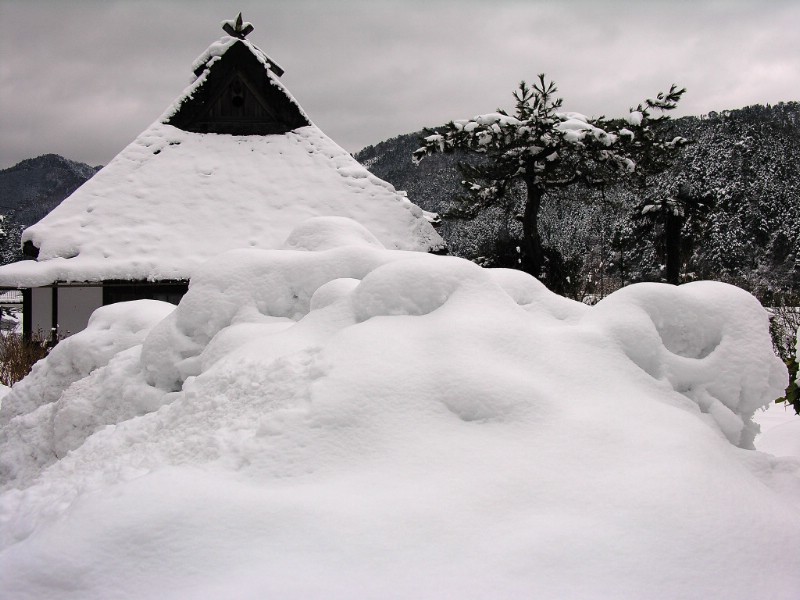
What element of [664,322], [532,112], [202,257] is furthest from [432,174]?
[664,322]

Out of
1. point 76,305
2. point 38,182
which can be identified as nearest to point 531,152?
point 76,305

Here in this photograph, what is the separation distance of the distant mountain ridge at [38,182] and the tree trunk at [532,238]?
2788 inches

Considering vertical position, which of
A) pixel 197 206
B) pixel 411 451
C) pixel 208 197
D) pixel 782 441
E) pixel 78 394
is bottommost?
pixel 782 441

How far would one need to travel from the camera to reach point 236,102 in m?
12.9

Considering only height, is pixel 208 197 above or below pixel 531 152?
below

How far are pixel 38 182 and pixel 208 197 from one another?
8118cm

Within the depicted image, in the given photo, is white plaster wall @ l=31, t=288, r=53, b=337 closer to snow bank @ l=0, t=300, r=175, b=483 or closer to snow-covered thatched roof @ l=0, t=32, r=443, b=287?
snow-covered thatched roof @ l=0, t=32, r=443, b=287

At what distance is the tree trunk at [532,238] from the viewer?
12.7 meters

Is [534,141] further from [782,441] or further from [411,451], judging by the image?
[411,451]

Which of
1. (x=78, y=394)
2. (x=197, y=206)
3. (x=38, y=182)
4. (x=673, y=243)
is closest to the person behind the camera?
(x=78, y=394)

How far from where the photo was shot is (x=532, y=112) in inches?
487

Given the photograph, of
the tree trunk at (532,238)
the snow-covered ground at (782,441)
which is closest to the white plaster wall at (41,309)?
the tree trunk at (532,238)

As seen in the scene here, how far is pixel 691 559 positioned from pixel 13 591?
191 centimetres

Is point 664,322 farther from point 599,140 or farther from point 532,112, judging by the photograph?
point 532,112
